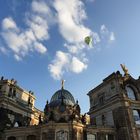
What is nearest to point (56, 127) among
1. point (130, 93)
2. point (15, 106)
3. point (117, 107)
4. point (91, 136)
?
point (91, 136)

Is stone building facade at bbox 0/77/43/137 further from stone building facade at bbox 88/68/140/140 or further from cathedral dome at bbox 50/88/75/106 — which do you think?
stone building facade at bbox 88/68/140/140

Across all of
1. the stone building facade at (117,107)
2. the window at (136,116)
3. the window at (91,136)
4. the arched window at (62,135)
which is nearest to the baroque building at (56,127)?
the arched window at (62,135)

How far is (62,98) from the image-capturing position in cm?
5647

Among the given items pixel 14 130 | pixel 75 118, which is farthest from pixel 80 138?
pixel 14 130

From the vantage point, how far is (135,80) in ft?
188

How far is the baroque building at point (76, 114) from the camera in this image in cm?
4594

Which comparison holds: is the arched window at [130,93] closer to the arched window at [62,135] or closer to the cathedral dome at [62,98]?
the cathedral dome at [62,98]

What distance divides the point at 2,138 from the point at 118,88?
28375 mm

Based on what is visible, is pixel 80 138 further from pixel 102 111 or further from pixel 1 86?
pixel 1 86

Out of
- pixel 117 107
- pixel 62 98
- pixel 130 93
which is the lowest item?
pixel 117 107

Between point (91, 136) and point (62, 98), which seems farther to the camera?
point (62, 98)

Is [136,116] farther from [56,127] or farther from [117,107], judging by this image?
[56,127]

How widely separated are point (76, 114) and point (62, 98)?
738 centimetres

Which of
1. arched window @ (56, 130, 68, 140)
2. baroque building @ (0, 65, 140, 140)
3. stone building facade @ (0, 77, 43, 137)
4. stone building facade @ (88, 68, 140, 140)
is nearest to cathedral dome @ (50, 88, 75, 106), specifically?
baroque building @ (0, 65, 140, 140)
